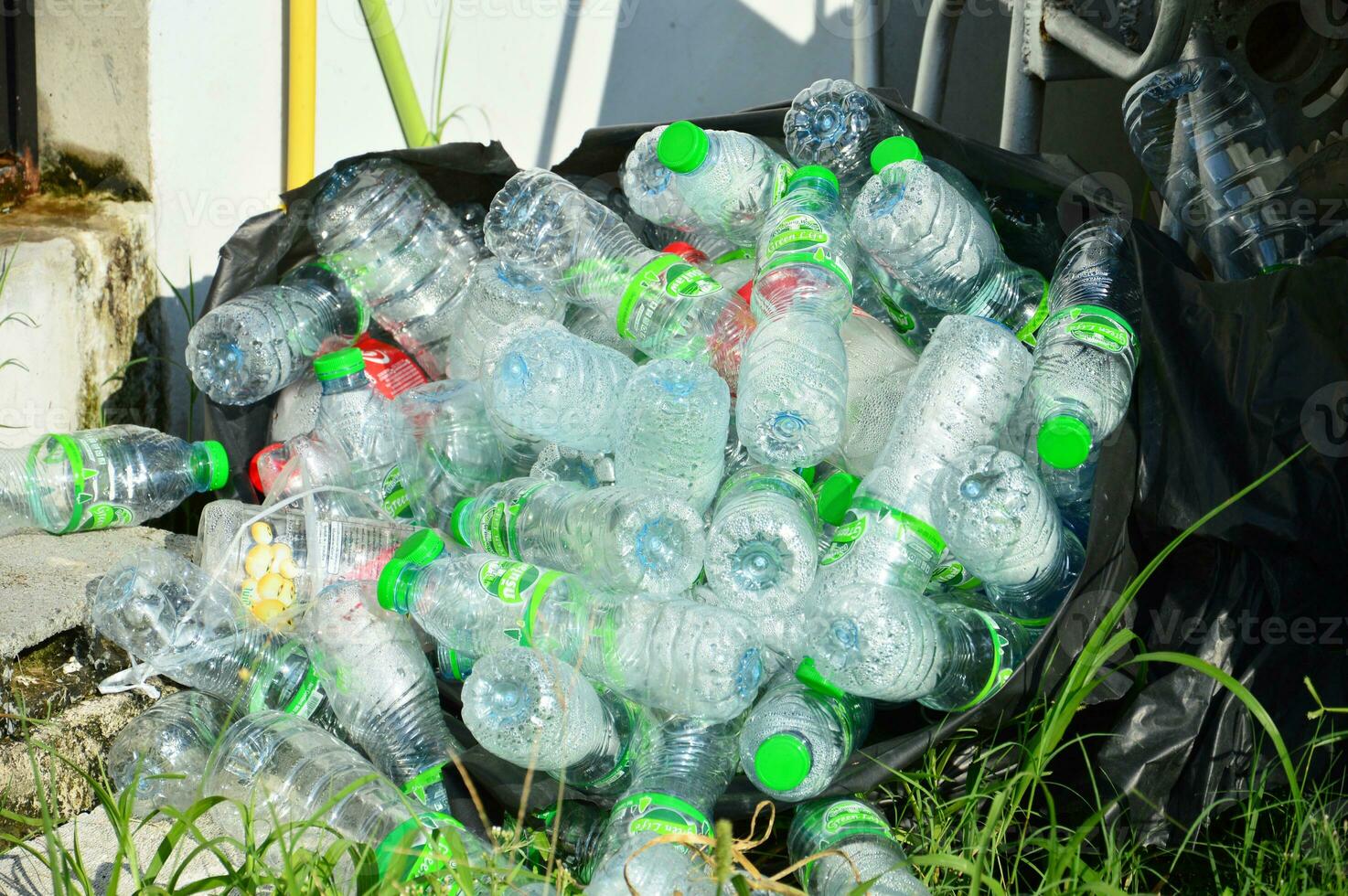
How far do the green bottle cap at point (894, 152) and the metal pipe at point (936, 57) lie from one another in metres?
0.57

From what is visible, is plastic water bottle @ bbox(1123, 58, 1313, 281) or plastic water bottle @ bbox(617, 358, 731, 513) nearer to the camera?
plastic water bottle @ bbox(617, 358, 731, 513)

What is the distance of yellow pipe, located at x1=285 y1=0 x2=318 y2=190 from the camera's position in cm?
276

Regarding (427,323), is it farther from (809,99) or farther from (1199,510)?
(1199,510)

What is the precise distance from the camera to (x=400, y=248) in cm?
237

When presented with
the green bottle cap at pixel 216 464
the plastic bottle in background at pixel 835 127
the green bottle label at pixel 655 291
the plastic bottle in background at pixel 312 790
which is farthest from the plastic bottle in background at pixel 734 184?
the plastic bottle in background at pixel 312 790

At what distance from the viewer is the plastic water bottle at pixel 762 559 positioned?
171 centimetres

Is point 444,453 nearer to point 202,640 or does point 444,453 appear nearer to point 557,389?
point 557,389

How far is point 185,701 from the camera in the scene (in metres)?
1.86

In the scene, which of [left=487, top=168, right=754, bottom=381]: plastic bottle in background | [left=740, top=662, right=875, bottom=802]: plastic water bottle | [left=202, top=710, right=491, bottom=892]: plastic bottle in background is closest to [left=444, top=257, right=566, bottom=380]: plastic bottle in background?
[left=487, top=168, right=754, bottom=381]: plastic bottle in background

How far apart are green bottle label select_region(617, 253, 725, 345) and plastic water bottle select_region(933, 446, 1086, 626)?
56cm

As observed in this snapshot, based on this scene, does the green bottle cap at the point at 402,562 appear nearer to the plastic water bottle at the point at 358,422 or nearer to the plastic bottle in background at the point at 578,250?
the plastic water bottle at the point at 358,422

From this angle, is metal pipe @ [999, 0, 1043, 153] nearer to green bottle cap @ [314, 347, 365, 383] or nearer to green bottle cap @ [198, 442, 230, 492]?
green bottle cap @ [314, 347, 365, 383]

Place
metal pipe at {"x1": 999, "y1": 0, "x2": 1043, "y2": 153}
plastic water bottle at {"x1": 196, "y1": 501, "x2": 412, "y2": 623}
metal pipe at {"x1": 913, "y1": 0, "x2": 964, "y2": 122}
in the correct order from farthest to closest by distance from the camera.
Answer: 1. metal pipe at {"x1": 913, "y1": 0, "x2": 964, "y2": 122}
2. metal pipe at {"x1": 999, "y1": 0, "x2": 1043, "y2": 153}
3. plastic water bottle at {"x1": 196, "y1": 501, "x2": 412, "y2": 623}

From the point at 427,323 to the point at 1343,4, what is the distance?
70.9 inches
